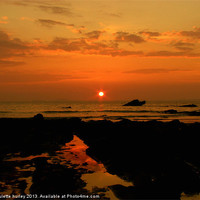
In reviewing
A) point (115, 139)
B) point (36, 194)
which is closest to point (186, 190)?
point (36, 194)

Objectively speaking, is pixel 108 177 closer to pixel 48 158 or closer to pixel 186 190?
pixel 186 190

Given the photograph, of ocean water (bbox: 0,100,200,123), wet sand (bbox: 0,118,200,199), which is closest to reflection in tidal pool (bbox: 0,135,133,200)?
wet sand (bbox: 0,118,200,199)

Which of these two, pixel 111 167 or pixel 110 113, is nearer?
pixel 111 167

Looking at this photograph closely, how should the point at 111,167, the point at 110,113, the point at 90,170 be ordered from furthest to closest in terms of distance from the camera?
the point at 110,113, the point at 111,167, the point at 90,170

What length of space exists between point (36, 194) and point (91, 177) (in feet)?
7.62

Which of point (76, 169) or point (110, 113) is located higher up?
point (110, 113)

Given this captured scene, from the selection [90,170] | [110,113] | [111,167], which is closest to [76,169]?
[90,170]

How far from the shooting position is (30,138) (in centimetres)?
1666

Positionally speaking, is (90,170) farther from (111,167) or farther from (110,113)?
(110,113)

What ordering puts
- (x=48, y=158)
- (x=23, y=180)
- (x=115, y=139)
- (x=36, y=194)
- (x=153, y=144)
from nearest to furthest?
(x=36, y=194) < (x=23, y=180) < (x=48, y=158) < (x=153, y=144) < (x=115, y=139)

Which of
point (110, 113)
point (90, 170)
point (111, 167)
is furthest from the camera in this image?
point (110, 113)

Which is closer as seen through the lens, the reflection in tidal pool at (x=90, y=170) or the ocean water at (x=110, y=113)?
the reflection in tidal pool at (x=90, y=170)

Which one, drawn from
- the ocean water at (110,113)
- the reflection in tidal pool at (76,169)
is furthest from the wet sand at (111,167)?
the ocean water at (110,113)

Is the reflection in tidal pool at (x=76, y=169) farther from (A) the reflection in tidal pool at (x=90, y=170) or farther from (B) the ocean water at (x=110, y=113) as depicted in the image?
(B) the ocean water at (x=110, y=113)
